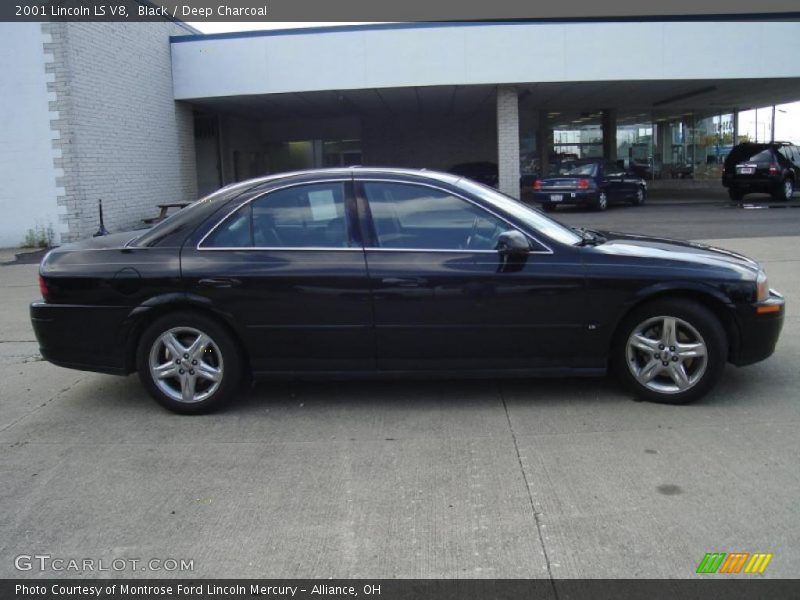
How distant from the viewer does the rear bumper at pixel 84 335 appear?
5.26 metres

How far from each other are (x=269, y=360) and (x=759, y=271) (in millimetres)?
3501

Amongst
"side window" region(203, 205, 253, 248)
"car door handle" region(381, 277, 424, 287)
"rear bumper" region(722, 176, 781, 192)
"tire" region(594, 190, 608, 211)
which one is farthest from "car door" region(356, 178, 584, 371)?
"rear bumper" region(722, 176, 781, 192)

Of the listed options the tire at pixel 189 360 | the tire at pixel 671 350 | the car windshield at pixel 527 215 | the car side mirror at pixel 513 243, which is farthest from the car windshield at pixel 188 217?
the tire at pixel 671 350

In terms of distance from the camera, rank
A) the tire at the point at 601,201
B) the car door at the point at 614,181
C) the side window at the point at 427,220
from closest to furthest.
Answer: the side window at the point at 427,220 < the tire at the point at 601,201 < the car door at the point at 614,181

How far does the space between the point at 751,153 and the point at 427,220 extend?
2120 cm

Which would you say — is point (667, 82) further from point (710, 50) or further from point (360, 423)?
Result: point (360, 423)

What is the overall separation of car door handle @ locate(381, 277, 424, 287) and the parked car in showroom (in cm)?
1799

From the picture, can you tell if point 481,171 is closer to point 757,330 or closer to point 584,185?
point 584,185

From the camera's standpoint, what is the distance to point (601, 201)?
2270 centimetres

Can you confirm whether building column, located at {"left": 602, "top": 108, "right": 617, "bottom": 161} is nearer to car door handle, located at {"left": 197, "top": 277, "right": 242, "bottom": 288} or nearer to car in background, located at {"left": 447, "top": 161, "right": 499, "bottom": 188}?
car in background, located at {"left": 447, "top": 161, "right": 499, "bottom": 188}

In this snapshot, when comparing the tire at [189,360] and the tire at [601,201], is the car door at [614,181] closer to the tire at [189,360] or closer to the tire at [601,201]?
the tire at [601,201]

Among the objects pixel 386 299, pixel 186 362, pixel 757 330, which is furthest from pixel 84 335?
pixel 757 330

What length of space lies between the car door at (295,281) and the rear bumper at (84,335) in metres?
0.66
